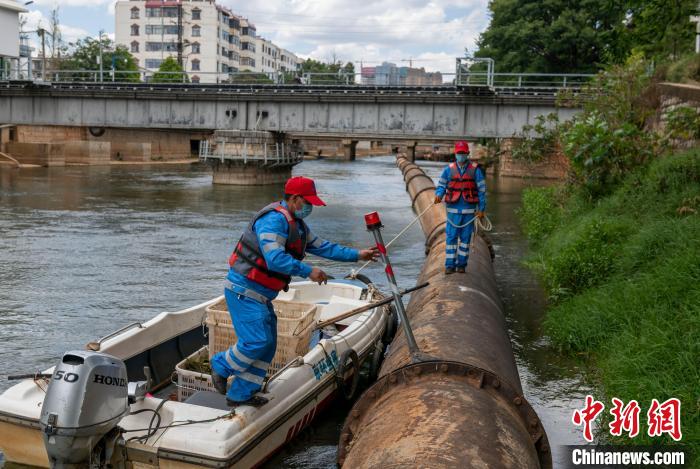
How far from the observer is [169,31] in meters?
97.7

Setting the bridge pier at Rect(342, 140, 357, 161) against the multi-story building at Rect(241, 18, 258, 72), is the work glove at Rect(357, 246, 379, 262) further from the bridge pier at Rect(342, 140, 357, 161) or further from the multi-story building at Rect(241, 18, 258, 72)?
the multi-story building at Rect(241, 18, 258, 72)

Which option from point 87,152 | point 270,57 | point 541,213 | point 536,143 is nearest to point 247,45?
point 270,57

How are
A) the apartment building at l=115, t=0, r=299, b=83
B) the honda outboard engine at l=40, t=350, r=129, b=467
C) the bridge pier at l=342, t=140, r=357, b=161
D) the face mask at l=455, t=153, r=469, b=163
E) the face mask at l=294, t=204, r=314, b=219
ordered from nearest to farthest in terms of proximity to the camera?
the honda outboard engine at l=40, t=350, r=129, b=467 < the face mask at l=294, t=204, r=314, b=219 < the face mask at l=455, t=153, r=469, b=163 < the bridge pier at l=342, t=140, r=357, b=161 < the apartment building at l=115, t=0, r=299, b=83

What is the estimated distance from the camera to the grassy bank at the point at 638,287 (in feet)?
22.4

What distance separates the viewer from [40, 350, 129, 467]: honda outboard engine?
498 centimetres

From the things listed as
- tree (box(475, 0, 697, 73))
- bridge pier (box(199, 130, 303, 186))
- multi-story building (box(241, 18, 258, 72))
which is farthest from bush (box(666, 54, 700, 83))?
multi-story building (box(241, 18, 258, 72))

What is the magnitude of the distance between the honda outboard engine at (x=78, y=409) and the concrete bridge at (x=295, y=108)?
89.3 ft

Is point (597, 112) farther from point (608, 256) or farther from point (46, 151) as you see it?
point (46, 151)

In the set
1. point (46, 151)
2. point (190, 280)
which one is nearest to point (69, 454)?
point (190, 280)

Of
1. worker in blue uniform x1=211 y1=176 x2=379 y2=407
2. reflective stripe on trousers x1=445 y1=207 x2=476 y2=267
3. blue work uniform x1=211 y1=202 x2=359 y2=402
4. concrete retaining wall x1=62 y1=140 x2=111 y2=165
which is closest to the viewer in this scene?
blue work uniform x1=211 y1=202 x2=359 y2=402

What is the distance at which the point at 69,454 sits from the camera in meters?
5.04

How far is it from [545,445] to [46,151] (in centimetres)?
4669

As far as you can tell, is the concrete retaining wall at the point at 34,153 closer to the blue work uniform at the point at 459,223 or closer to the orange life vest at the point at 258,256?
the blue work uniform at the point at 459,223

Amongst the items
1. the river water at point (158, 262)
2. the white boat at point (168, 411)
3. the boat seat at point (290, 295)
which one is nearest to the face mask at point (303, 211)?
the white boat at point (168, 411)
